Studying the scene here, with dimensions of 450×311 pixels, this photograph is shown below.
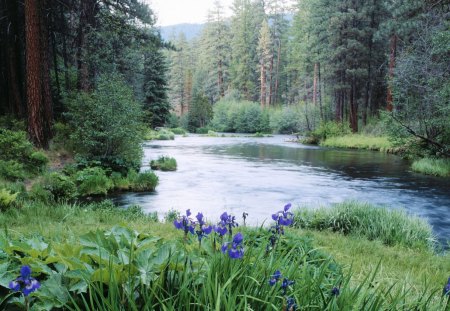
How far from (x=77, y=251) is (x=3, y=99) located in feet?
59.7

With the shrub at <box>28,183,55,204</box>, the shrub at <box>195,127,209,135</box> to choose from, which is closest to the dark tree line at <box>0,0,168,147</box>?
the shrub at <box>28,183,55,204</box>

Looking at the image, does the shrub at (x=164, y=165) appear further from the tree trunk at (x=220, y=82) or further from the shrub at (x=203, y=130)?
the tree trunk at (x=220, y=82)

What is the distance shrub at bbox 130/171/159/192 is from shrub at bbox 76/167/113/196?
0.88 m

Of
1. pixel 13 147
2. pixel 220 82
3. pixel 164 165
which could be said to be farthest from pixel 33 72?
pixel 220 82

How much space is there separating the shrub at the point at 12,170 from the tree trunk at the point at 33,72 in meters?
2.29

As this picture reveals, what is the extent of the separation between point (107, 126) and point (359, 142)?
2125 centimetres

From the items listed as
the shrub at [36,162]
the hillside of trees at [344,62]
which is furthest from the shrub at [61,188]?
the hillside of trees at [344,62]

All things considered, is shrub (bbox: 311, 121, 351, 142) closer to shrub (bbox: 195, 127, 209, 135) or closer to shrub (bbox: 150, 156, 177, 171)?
shrub (bbox: 150, 156, 177, 171)

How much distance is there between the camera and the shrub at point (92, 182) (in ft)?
37.0

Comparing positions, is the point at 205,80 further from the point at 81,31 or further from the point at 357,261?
the point at 357,261

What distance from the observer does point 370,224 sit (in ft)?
23.8

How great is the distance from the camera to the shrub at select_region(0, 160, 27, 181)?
10.3 metres

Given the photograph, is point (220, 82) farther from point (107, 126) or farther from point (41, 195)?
point (41, 195)

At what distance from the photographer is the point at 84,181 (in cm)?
1134
